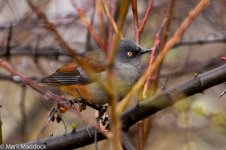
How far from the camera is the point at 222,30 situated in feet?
18.9

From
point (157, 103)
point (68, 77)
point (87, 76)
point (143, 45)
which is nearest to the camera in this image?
point (157, 103)

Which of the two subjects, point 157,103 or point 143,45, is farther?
point 143,45

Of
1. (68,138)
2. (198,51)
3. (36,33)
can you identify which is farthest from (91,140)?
(198,51)

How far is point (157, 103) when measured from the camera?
2.76m

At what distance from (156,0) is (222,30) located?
0.82 meters

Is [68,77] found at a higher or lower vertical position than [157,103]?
higher

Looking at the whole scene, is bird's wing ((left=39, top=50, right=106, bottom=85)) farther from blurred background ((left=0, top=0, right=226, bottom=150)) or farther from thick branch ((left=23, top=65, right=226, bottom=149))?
thick branch ((left=23, top=65, right=226, bottom=149))

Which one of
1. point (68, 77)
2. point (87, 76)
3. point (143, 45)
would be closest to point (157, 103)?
point (87, 76)

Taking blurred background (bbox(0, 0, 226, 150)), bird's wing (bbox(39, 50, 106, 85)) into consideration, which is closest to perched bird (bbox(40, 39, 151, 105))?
bird's wing (bbox(39, 50, 106, 85))

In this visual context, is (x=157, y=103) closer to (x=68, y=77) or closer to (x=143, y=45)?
(x=68, y=77)

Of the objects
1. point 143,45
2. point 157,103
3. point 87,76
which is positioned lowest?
point 157,103

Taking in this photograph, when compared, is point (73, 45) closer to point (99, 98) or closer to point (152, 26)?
point (152, 26)

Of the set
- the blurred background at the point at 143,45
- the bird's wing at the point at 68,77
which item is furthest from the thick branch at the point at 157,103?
the blurred background at the point at 143,45

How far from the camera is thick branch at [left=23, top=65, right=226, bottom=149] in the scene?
9.06 ft
